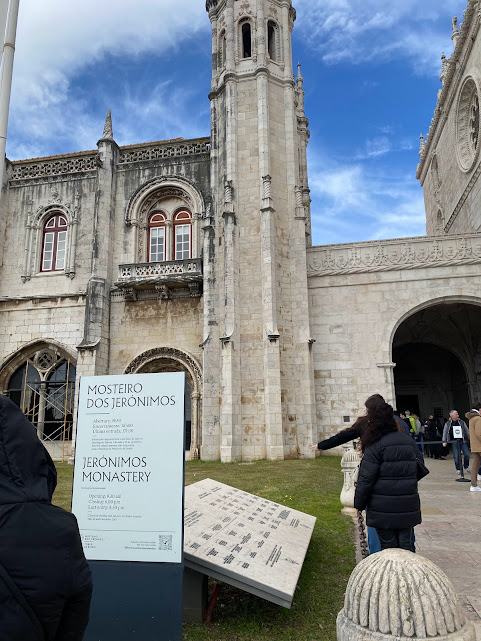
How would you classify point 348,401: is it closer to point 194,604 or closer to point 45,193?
point 194,604

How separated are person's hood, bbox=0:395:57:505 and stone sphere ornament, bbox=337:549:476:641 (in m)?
1.57

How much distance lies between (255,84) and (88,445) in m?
19.3

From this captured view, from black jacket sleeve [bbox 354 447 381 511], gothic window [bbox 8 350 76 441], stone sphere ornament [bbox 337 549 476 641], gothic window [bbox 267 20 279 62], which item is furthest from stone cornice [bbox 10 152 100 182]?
stone sphere ornament [bbox 337 549 476 641]

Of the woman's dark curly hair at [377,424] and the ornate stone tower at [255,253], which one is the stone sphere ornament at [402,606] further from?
the ornate stone tower at [255,253]

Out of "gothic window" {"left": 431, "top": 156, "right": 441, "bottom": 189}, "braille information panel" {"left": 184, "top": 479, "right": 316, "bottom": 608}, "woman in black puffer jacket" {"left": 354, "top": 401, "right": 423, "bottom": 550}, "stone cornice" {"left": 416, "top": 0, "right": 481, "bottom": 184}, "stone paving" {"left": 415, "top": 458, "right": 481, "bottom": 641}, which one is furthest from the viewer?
"gothic window" {"left": 431, "top": 156, "right": 441, "bottom": 189}

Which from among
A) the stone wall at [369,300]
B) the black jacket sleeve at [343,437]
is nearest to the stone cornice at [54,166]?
the stone wall at [369,300]

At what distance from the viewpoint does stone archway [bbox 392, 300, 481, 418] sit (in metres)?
21.5

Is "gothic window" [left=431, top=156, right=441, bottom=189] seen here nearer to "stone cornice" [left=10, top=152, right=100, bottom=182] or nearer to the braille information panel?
"stone cornice" [left=10, top=152, right=100, bottom=182]

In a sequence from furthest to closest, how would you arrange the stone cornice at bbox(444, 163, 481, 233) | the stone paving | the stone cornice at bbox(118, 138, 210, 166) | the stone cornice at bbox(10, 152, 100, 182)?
1. the stone cornice at bbox(10, 152, 100, 182)
2. the stone cornice at bbox(118, 138, 210, 166)
3. the stone cornice at bbox(444, 163, 481, 233)
4. the stone paving

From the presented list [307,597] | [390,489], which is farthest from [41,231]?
[390,489]

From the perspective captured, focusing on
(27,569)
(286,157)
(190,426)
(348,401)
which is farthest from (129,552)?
(286,157)

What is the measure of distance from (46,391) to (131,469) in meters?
18.7

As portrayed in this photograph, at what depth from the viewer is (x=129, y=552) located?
12.4 ft

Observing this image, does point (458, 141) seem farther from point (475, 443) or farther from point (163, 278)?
point (475, 443)
